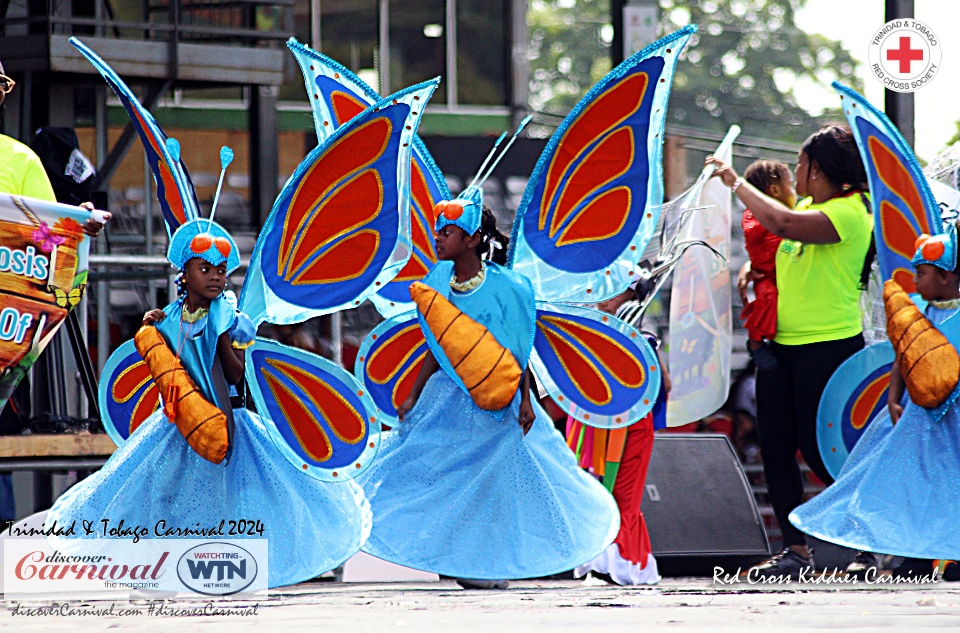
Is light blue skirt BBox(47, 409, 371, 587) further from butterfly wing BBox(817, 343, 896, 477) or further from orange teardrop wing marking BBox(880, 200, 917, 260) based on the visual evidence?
orange teardrop wing marking BBox(880, 200, 917, 260)

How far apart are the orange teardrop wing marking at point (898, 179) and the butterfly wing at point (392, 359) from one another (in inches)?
75.9

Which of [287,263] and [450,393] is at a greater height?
[287,263]

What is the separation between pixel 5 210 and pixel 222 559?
133cm

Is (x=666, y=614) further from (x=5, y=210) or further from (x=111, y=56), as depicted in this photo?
(x=111, y=56)

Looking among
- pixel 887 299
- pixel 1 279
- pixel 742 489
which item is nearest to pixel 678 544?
pixel 742 489

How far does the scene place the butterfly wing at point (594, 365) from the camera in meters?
5.68

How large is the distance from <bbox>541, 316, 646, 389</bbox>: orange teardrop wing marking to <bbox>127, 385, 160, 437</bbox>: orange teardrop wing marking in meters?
1.61

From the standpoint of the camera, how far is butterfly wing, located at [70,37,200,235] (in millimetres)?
5152

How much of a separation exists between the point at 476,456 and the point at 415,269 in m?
0.97

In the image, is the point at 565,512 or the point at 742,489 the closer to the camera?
the point at 565,512

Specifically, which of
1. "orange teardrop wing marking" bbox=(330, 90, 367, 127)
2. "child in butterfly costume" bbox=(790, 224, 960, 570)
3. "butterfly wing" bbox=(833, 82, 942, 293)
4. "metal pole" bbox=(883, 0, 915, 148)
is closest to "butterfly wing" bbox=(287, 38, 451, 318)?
"orange teardrop wing marking" bbox=(330, 90, 367, 127)

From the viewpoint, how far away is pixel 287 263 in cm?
533

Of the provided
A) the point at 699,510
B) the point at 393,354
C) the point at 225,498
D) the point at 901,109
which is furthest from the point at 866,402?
the point at 225,498

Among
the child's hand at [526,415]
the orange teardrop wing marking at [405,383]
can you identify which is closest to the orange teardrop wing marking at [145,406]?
the orange teardrop wing marking at [405,383]
